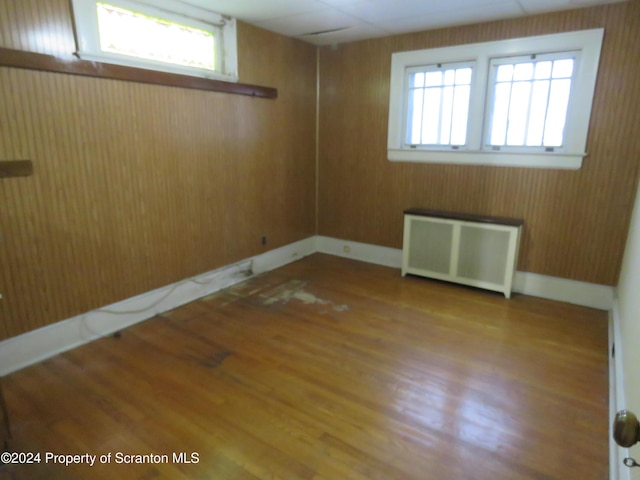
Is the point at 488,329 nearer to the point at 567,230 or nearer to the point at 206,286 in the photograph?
the point at 567,230

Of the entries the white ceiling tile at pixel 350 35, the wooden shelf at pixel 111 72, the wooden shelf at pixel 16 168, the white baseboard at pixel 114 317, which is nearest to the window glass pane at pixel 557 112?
the white ceiling tile at pixel 350 35

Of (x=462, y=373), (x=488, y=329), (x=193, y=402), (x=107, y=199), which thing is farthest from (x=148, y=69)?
(x=488, y=329)

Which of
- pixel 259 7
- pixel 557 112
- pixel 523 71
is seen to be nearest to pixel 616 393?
pixel 557 112

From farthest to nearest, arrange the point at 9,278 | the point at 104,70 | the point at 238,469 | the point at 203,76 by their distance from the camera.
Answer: the point at 203,76 → the point at 104,70 → the point at 9,278 → the point at 238,469

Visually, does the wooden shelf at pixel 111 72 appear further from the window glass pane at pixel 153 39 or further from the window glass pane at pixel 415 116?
the window glass pane at pixel 415 116

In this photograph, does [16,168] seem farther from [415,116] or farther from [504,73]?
[504,73]

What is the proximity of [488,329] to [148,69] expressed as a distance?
3.40 metres

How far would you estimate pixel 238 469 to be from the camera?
180cm

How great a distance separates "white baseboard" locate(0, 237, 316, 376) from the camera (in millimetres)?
2566

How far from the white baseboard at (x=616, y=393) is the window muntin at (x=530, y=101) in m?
1.59

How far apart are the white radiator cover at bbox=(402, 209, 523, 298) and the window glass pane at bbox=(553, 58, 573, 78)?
4.38 feet

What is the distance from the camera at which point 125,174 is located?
301 centimetres

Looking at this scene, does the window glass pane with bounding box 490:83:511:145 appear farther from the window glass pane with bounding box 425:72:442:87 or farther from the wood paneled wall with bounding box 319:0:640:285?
the window glass pane with bounding box 425:72:442:87

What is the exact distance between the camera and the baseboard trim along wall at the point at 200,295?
8.62ft
